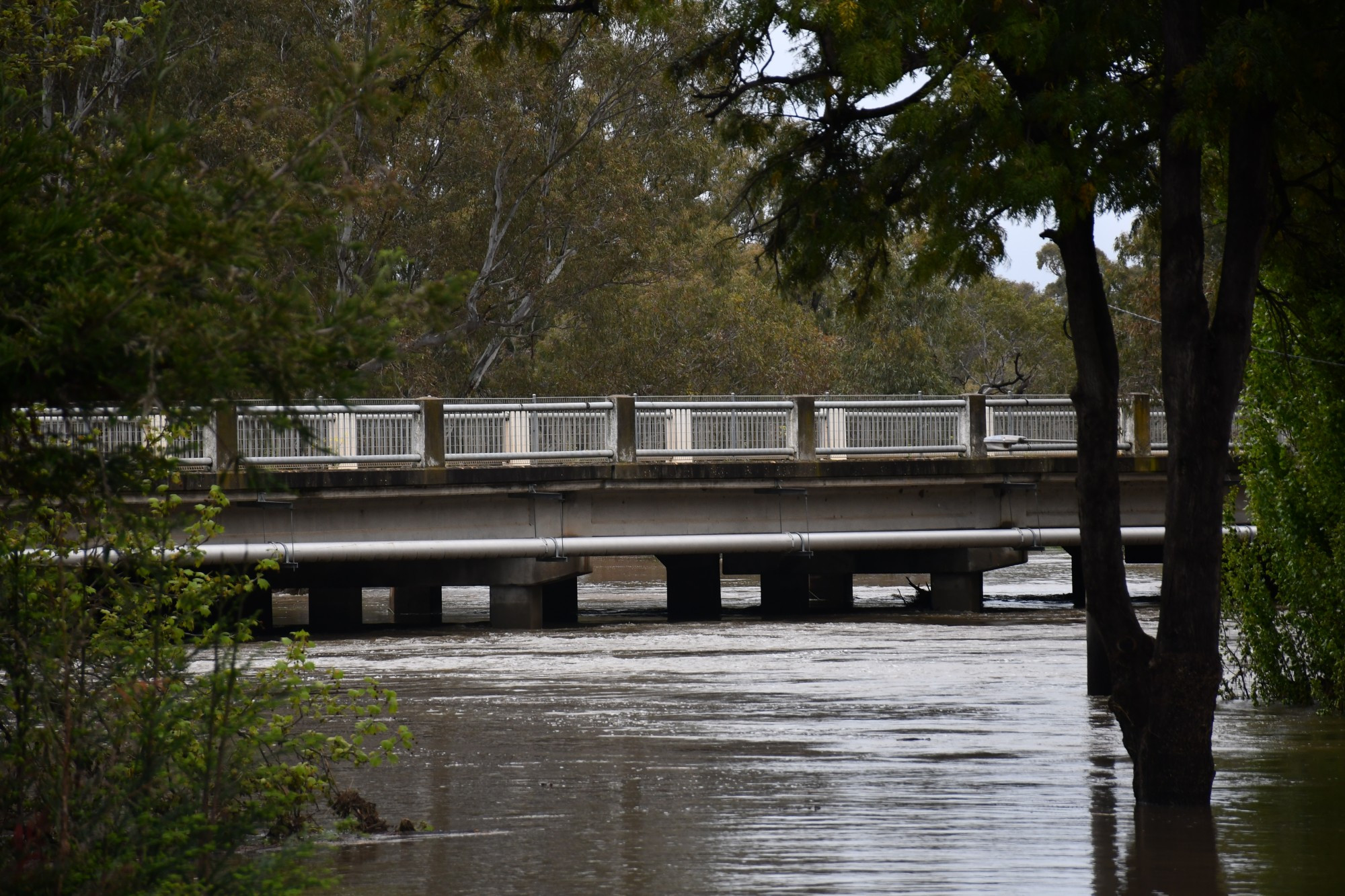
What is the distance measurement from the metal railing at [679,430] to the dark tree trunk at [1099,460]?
14.4 metres

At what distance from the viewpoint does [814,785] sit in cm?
994

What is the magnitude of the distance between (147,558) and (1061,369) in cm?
5955

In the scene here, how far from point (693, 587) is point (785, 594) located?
1.80 m

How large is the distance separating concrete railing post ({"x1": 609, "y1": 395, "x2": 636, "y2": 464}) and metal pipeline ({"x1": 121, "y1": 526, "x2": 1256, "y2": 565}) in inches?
44.9

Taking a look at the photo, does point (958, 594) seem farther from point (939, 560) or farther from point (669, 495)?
point (669, 495)

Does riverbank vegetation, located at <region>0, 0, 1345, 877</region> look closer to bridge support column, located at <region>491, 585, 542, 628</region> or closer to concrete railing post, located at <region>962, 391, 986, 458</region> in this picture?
bridge support column, located at <region>491, 585, 542, 628</region>

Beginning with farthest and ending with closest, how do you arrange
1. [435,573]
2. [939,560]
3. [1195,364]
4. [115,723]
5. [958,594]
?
1. [939,560]
2. [958,594]
3. [435,573]
4. [1195,364]
5. [115,723]

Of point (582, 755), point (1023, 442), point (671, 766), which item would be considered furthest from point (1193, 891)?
point (1023, 442)

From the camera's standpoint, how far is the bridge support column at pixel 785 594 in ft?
86.9

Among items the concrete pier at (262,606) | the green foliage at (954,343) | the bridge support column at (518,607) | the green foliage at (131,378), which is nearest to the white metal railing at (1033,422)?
the bridge support column at (518,607)

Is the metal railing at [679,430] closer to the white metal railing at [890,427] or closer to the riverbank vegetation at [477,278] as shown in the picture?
the white metal railing at [890,427]

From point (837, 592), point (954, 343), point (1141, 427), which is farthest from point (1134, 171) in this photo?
point (954, 343)

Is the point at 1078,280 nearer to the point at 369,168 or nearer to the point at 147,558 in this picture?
the point at 147,558

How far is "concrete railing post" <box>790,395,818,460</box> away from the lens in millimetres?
24531
